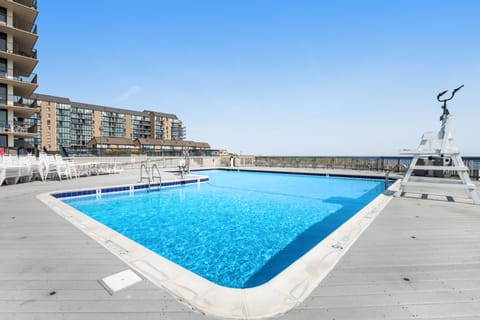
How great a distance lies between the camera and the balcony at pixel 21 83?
14.0m

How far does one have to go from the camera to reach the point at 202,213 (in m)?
5.39

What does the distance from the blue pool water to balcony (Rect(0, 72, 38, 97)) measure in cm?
1455

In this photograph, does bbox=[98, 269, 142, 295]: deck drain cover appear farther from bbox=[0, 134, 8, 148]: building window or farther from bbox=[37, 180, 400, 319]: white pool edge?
bbox=[0, 134, 8, 148]: building window

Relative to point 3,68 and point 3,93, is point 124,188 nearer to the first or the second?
point 3,93

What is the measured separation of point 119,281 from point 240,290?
901 mm

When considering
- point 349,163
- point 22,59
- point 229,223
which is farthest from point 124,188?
point 22,59

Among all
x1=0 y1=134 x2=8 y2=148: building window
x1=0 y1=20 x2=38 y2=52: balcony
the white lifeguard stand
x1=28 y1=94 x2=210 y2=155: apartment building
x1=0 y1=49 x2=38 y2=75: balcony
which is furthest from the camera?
x1=28 y1=94 x2=210 y2=155: apartment building

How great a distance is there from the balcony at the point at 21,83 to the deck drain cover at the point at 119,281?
64.8 feet

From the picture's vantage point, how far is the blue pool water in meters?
3.05

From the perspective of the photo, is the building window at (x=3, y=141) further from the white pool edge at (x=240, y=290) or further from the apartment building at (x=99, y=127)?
the apartment building at (x=99, y=127)

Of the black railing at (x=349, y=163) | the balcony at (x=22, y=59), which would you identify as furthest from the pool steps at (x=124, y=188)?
the balcony at (x=22, y=59)

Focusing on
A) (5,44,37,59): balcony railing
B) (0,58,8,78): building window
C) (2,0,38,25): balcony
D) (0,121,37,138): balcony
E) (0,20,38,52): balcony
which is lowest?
(0,121,37,138): balcony

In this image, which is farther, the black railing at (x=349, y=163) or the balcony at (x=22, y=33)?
the balcony at (x=22, y=33)

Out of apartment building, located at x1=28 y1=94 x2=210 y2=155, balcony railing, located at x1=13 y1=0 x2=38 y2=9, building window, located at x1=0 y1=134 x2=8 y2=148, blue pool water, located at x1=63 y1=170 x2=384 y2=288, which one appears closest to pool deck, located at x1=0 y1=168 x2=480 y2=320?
blue pool water, located at x1=63 y1=170 x2=384 y2=288
